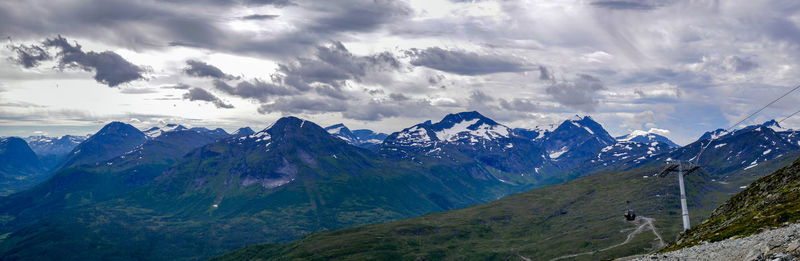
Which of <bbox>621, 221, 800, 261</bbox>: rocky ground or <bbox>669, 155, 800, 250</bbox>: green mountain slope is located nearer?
<bbox>621, 221, 800, 261</bbox>: rocky ground

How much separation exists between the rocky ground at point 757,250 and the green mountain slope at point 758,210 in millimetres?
11550

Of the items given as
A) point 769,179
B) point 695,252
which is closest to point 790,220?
point 695,252

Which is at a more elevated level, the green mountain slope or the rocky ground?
the rocky ground

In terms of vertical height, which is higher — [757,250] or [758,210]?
[757,250]

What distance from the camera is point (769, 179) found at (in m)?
108

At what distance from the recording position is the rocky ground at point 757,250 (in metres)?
37.1

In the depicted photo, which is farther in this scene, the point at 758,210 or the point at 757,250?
the point at 758,210

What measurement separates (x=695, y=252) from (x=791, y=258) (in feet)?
83.4

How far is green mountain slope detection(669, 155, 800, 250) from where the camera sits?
6769 cm

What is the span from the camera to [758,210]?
3391 inches

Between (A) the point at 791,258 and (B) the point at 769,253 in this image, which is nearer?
(A) the point at 791,258

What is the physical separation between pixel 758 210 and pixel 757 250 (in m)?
52.7

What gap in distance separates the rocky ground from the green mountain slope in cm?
1155

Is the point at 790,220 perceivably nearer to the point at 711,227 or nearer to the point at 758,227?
the point at 758,227
